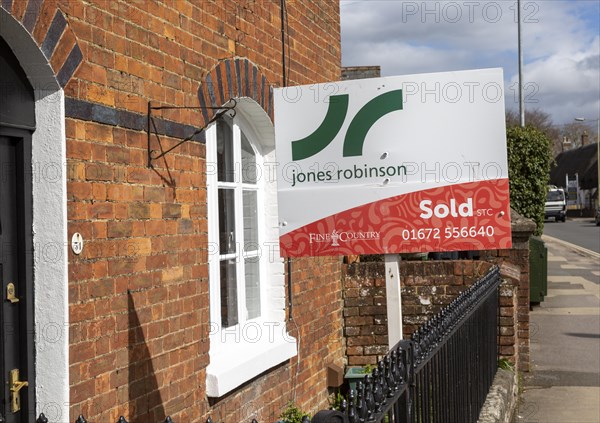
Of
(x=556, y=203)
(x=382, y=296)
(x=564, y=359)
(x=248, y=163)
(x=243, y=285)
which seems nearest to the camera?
(x=243, y=285)

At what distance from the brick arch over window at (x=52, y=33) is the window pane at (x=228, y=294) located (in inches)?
88.4

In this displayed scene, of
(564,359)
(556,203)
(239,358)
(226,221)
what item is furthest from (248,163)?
(556,203)

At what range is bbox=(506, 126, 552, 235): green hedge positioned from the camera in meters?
17.2

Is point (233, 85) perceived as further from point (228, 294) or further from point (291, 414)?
point (291, 414)

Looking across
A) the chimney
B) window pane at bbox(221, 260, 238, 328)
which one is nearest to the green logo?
window pane at bbox(221, 260, 238, 328)

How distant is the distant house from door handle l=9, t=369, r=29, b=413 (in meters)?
78.9

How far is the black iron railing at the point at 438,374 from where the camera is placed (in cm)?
272

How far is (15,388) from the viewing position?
11.8ft

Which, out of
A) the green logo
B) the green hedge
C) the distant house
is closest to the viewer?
the green logo

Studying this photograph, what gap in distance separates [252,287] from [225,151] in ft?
3.65

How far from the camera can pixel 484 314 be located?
6.55 metres

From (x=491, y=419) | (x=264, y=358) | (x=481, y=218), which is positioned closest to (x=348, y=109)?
(x=481, y=218)

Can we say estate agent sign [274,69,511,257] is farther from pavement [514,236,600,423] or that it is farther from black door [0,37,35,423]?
pavement [514,236,600,423]

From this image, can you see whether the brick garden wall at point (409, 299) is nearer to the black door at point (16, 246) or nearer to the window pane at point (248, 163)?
the window pane at point (248, 163)
